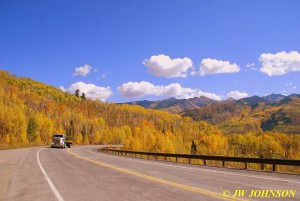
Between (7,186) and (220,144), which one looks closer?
(7,186)

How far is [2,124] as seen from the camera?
11294 cm

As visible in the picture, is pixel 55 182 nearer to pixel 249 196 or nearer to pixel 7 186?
pixel 7 186

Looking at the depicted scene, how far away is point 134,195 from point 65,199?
2.00 metres

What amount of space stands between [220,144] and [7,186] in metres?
129

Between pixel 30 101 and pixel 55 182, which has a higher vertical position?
pixel 30 101

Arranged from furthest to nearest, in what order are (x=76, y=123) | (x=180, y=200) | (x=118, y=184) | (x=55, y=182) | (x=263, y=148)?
(x=76, y=123) → (x=263, y=148) → (x=55, y=182) → (x=118, y=184) → (x=180, y=200)

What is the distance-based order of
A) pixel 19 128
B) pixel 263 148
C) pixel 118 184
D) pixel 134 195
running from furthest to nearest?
1. pixel 263 148
2. pixel 19 128
3. pixel 118 184
4. pixel 134 195

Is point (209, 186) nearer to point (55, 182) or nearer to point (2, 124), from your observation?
point (55, 182)

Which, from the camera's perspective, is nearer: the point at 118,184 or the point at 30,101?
the point at 118,184

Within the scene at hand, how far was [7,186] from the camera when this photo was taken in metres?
12.3

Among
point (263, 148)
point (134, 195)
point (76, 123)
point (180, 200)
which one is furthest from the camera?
point (76, 123)

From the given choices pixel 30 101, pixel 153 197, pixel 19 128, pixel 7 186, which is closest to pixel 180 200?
pixel 153 197

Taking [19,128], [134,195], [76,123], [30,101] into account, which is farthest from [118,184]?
[30,101]

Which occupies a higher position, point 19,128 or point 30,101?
point 30,101
